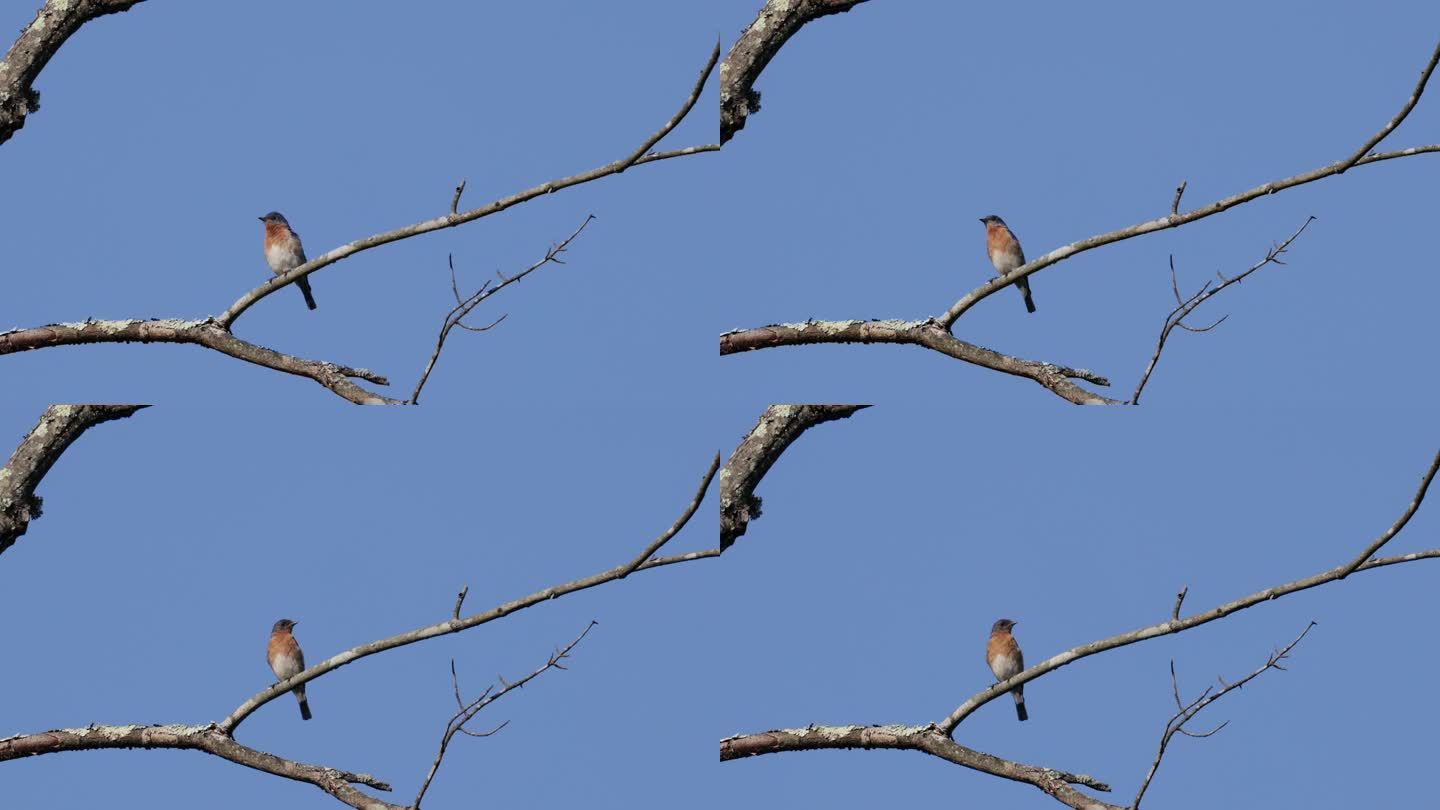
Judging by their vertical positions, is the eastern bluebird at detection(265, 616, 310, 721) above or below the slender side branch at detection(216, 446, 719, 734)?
above

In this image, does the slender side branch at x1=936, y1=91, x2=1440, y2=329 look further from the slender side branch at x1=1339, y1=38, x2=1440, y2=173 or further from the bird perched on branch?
the bird perched on branch

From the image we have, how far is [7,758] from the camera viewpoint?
10953 mm

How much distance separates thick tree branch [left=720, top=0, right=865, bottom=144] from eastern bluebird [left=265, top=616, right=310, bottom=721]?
557 centimetres

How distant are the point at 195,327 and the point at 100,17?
105 inches

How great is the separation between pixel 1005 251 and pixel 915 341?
172 inches

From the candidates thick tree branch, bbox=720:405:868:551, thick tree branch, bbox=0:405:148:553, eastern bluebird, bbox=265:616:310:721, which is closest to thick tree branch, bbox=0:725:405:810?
thick tree branch, bbox=0:405:148:553

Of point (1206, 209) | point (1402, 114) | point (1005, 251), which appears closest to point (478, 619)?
point (1206, 209)

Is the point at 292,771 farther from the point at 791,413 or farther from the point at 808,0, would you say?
the point at 808,0

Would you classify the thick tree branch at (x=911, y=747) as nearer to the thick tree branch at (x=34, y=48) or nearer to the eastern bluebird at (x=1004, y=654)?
the eastern bluebird at (x=1004, y=654)

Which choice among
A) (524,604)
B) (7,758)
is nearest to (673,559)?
(524,604)

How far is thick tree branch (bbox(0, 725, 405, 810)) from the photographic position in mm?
9969

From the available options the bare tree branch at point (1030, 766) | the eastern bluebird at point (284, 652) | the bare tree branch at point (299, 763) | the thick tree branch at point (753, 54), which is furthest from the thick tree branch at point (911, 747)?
the eastern bluebird at point (284, 652)

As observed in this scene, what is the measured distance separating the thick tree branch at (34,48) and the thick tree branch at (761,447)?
18.2ft

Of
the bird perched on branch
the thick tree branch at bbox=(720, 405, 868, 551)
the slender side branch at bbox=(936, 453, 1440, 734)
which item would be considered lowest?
the slender side branch at bbox=(936, 453, 1440, 734)
